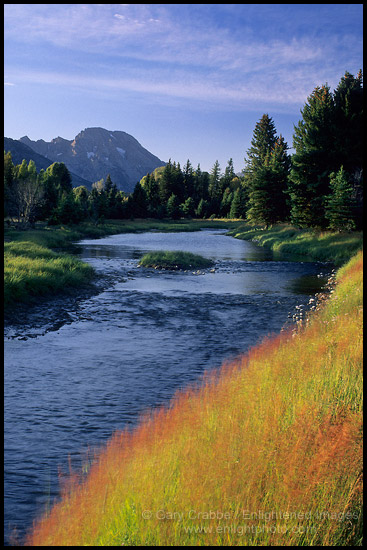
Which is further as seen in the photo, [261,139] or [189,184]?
[189,184]

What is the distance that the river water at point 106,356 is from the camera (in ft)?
25.0

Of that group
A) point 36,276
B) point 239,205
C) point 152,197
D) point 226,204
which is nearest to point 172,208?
point 152,197

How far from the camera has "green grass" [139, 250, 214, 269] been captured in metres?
35.5

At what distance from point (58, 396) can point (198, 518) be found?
617 centimetres

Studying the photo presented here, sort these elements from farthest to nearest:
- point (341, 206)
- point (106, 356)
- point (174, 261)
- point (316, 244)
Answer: point (316, 244), point (341, 206), point (174, 261), point (106, 356)

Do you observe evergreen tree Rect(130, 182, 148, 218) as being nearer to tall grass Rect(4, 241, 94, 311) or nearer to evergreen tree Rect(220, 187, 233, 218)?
evergreen tree Rect(220, 187, 233, 218)

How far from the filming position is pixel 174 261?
1427 inches

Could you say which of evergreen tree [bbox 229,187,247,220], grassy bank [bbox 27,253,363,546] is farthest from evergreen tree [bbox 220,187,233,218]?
grassy bank [bbox 27,253,363,546]

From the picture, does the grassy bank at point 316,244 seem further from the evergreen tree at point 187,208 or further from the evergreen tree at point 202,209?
the evergreen tree at point 202,209

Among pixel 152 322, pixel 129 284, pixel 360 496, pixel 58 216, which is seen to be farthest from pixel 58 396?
pixel 58 216

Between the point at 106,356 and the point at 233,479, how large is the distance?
27.9ft

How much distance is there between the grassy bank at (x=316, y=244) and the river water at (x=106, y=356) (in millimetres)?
12282

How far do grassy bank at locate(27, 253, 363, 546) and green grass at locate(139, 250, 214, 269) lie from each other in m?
27.3

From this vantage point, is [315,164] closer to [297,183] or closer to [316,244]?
[297,183]
